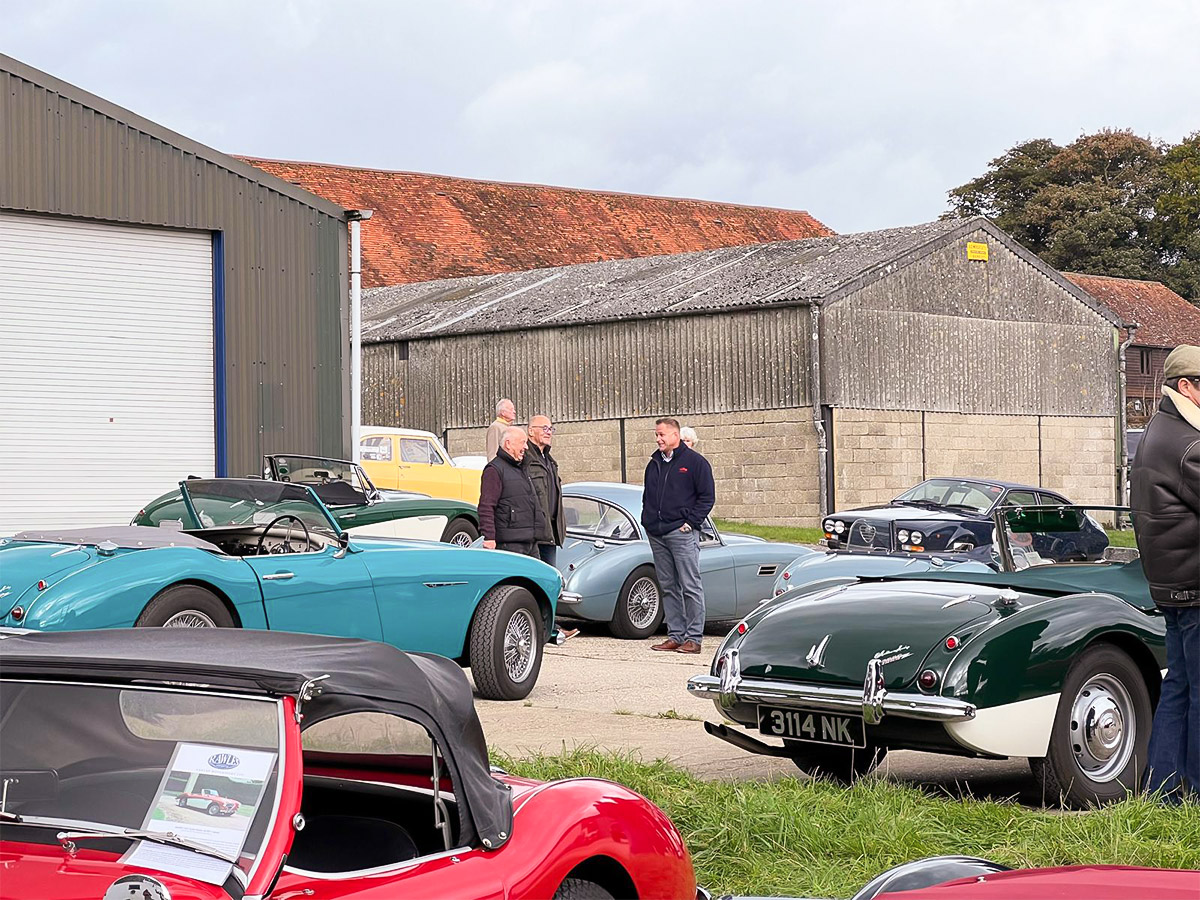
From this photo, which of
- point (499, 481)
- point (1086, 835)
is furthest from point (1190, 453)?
point (499, 481)

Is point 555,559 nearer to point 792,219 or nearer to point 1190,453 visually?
point 1190,453

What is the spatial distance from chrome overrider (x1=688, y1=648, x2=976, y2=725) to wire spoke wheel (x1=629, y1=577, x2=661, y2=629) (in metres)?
7.19

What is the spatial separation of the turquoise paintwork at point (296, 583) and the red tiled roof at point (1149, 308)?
51175mm

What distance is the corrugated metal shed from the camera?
1281 inches

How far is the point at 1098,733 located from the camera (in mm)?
6773

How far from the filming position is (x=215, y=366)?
19.0 meters

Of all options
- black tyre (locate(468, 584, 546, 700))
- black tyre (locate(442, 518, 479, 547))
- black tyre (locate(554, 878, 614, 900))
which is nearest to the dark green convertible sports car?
black tyre (locate(554, 878, 614, 900))

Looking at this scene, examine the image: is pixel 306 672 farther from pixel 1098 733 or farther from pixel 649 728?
pixel 649 728

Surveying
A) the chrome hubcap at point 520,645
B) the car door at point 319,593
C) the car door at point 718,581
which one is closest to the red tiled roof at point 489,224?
the car door at point 718,581

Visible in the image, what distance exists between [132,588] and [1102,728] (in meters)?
5.00

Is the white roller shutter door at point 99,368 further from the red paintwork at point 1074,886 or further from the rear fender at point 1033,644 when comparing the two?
the red paintwork at point 1074,886

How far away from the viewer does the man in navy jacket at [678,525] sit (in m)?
13.1

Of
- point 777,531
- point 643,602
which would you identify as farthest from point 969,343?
point 643,602

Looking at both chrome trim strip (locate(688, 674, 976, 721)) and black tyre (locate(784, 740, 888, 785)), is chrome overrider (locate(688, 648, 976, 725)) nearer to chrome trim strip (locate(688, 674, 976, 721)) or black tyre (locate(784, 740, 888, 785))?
chrome trim strip (locate(688, 674, 976, 721))
